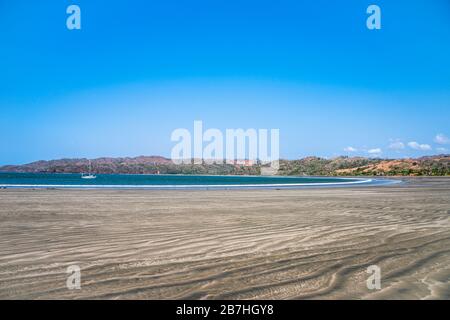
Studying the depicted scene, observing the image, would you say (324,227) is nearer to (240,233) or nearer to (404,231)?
(404,231)

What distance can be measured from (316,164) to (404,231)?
124572mm

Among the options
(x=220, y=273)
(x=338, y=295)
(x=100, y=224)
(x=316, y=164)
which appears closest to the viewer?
(x=338, y=295)

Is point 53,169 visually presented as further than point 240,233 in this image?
Yes

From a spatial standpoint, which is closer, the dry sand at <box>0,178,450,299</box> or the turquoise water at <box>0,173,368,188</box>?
the dry sand at <box>0,178,450,299</box>

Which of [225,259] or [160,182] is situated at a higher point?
[225,259]

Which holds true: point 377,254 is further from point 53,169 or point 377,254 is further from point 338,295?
point 53,169

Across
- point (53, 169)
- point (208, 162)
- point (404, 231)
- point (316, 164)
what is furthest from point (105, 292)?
point (53, 169)

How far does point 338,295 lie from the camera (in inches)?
122

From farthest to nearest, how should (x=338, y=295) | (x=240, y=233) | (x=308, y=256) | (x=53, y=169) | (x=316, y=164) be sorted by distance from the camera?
(x=53, y=169) < (x=316, y=164) < (x=240, y=233) < (x=308, y=256) < (x=338, y=295)

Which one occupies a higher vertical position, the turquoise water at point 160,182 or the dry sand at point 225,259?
the dry sand at point 225,259

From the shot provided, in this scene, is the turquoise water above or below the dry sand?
below

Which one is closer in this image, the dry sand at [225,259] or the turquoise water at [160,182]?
the dry sand at [225,259]

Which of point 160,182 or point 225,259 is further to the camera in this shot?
point 160,182
